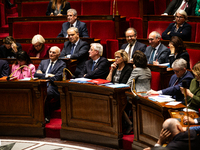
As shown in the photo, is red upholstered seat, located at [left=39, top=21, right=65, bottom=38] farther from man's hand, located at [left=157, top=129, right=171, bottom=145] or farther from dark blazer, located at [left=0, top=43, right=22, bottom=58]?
man's hand, located at [left=157, top=129, right=171, bottom=145]

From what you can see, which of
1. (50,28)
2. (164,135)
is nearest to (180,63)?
(164,135)

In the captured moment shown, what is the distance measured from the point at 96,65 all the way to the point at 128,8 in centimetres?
235

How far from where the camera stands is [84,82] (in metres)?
3.71

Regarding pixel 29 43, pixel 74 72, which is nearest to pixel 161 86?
pixel 74 72

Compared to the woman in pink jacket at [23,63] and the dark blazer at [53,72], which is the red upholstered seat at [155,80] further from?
the woman in pink jacket at [23,63]

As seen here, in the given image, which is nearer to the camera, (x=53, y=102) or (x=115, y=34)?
(x=53, y=102)

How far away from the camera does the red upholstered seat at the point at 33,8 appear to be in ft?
21.5

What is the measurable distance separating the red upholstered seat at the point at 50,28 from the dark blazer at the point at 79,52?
→ 3.51ft

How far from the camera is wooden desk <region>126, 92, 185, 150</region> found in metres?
2.94

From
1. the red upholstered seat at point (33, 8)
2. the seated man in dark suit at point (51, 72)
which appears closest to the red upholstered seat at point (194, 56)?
the seated man in dark suit at point (51, 72)

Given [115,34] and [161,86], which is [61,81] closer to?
[161,86]

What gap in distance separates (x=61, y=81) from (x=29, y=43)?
157 cm

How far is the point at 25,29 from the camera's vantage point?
592 cm

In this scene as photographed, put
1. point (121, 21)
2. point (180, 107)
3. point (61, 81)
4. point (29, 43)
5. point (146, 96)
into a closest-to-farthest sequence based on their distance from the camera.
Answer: point (180, 107), point (146, 96), point (61, 81), point (29, 43), point (121, 21)
